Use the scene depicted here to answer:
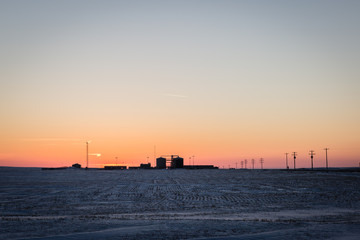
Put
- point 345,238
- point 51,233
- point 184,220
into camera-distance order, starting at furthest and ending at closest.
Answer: point 184,220
point 51,233
point 345,238

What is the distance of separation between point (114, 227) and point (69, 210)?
10.3 metres

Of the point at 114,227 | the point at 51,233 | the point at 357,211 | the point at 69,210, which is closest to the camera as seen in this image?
the point at 51,233

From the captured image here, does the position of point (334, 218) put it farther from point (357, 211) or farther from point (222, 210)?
point (222, 210)

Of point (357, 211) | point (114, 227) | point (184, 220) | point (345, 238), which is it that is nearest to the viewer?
point (345, 238)

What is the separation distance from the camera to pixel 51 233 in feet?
60.2

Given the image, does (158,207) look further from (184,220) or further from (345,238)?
(345,238)

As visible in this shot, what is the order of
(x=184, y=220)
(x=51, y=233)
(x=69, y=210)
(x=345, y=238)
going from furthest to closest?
1. (x=69, y=210)
2. (x=184, y=220)
3. (x=51, y=233)
4. (x=345, y=238)

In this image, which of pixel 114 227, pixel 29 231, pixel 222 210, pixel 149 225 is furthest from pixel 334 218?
pixel 29 231

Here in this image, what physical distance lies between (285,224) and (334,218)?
4317 millimetres

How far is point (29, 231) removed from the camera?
19.0 metres

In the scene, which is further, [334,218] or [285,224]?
[334,218]

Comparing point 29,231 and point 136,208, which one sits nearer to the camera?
point 29,231

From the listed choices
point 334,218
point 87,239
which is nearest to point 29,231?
point 87,239

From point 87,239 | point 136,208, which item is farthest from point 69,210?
point 87,239
